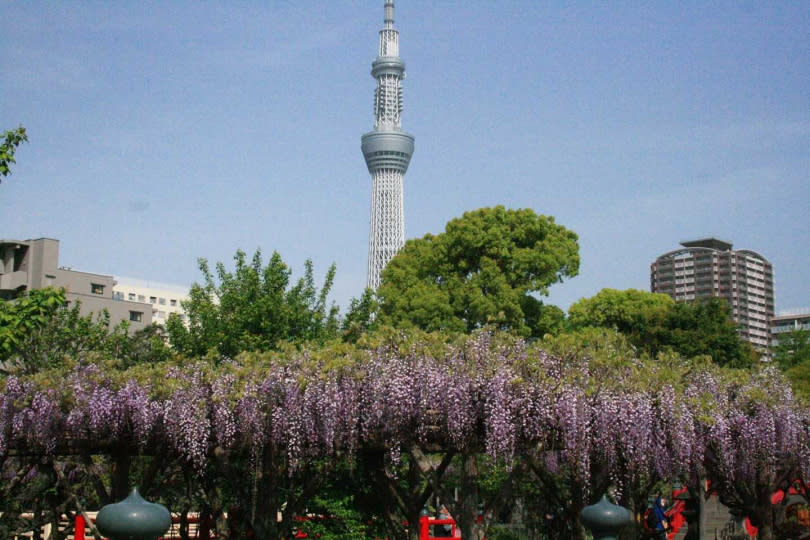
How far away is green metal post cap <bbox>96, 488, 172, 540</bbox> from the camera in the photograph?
20.1ft

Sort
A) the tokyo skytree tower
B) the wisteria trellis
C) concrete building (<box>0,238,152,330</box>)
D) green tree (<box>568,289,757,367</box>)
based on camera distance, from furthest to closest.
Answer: the tokyo skytree tower, concrete building (<box>0,238,152,330</box>), green tree (<box>568,289,757,367</box>), the wisteria trellis

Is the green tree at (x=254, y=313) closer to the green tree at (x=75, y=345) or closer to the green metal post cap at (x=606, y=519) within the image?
the green tree at (x=75, y=345)

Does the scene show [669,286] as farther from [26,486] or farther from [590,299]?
[26,486]

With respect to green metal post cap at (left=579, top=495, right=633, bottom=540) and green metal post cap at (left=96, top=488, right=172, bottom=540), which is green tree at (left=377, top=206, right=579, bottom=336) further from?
green metal post cap at (left=96, top=488, right=172, bottom=540)

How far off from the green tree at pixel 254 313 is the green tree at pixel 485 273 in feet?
39.7

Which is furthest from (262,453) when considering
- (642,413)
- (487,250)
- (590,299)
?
(590,299)

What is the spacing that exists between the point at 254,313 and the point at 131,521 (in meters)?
19.3

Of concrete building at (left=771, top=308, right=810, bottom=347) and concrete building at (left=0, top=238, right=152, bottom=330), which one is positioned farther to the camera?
concrete building at (left=771, top=308, right=810, bottom=347)

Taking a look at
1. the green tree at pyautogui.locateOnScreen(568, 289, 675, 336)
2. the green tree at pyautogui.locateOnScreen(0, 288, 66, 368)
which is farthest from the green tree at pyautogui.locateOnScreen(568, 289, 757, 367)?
the green tree at pyautogui.locateOnScreen(0, 288, 66, 368)

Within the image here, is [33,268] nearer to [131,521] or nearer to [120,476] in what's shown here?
[120,476]

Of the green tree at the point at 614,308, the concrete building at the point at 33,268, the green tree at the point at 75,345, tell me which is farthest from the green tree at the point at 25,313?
the concrete building at the point at 33,268

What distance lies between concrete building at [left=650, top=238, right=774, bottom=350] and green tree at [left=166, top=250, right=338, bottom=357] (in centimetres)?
15820

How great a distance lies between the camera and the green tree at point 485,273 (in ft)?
127

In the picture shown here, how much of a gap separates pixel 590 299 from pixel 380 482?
40967 mm
